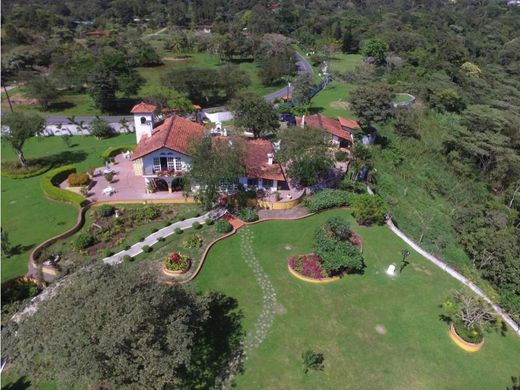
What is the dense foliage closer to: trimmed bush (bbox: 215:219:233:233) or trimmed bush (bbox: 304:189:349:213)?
trimmed bush (bbox: 215:219:233:233)

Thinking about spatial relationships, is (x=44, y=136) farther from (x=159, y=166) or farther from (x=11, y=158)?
(x=159, y=166)

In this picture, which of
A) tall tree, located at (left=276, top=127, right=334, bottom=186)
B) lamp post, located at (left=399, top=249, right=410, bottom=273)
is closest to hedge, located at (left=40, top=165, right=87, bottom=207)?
tall tree, located at (left=276, top=127, right=334, bottom=186)

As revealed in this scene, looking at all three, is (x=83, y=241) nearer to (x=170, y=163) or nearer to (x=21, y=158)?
(x=170, y=163)

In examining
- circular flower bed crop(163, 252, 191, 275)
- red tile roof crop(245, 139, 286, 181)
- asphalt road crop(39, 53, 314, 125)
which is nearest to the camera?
circular flower bed crop(163, 252, 191, 275)

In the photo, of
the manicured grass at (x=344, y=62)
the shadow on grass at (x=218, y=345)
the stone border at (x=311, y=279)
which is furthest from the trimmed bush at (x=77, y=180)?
the manicured grass at (x=344, y=62)

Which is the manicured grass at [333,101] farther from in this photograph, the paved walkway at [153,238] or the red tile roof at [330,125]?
the paved walkway at [153,238]

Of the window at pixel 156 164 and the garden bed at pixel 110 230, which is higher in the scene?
the window at pixel 156 164
